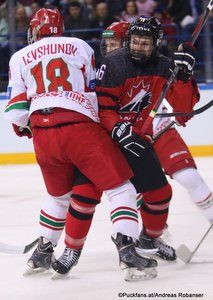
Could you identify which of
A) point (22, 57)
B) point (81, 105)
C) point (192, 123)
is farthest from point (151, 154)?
point (192, 123)

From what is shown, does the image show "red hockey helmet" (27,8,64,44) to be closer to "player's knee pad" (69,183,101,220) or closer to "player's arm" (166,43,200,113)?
"player's arm" (166,43,200,113)

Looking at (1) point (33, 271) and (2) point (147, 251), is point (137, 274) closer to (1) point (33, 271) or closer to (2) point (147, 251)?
(2) point (147, 251)

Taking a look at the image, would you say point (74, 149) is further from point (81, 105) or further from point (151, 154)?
point (151, 154)

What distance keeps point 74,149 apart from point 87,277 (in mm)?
553

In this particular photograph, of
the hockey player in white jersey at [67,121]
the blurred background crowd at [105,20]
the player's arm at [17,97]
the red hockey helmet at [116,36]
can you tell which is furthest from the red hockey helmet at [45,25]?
the blurred background crowd at [105,20]

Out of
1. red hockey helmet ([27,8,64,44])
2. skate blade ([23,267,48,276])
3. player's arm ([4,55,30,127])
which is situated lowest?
skate blade ([23,267,48,276])

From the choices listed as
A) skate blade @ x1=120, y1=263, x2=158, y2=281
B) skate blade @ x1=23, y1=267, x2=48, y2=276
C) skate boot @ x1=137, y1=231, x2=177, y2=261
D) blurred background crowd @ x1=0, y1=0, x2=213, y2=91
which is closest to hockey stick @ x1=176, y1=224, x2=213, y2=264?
skate boot @ x1=137, y1=231, x2=177, y2=261

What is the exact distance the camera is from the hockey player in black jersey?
3762 mm

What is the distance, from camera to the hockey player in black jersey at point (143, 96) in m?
3.76

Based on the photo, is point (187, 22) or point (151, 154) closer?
point (151, 154)

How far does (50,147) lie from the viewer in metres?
3.69

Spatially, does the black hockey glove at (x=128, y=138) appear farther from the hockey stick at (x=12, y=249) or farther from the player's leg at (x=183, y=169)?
the hockey stick at (x=12, y=249)

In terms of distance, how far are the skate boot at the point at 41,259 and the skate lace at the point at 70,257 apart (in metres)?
0.13

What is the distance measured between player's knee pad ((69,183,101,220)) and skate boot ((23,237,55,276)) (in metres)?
0.27
